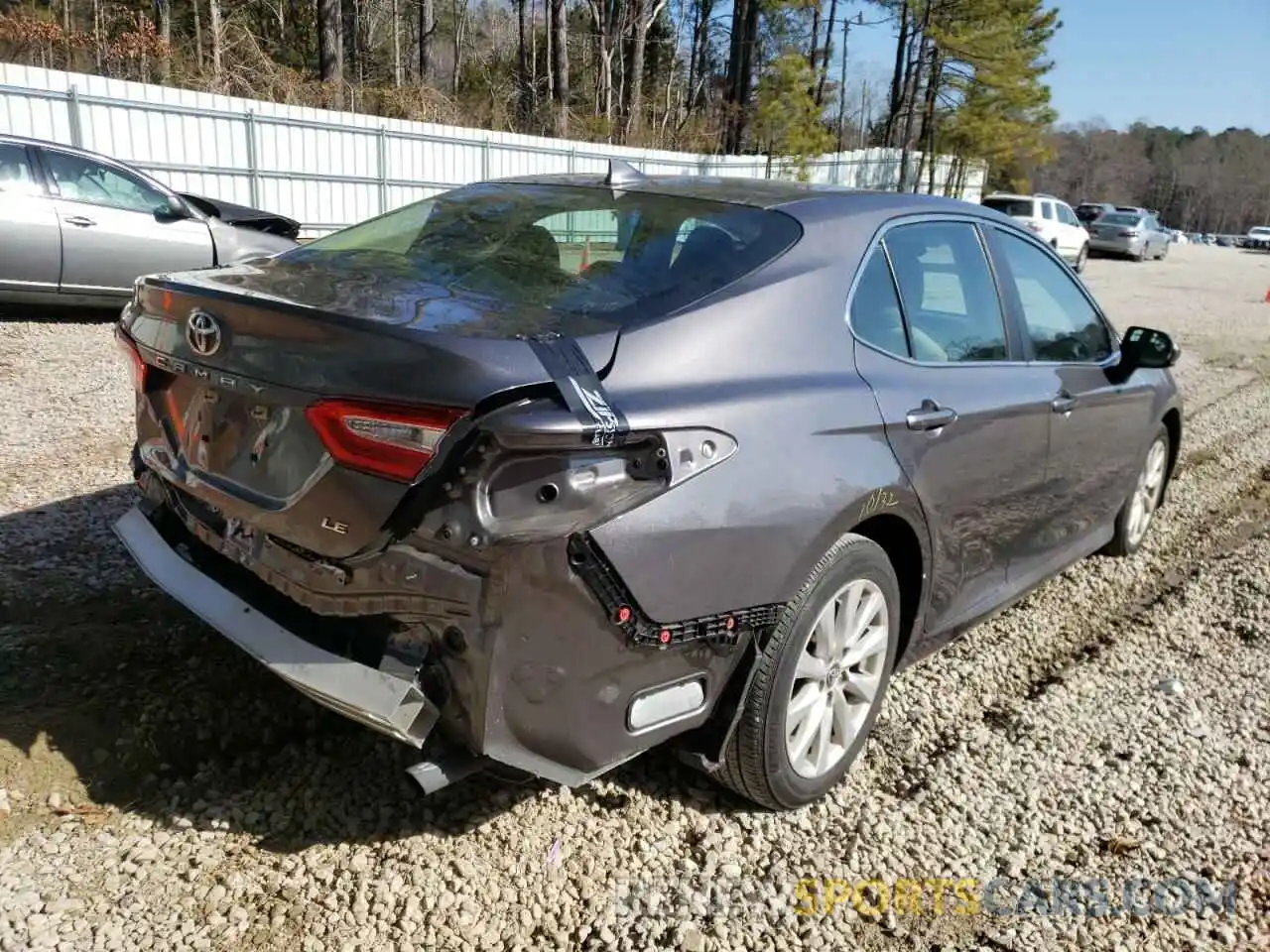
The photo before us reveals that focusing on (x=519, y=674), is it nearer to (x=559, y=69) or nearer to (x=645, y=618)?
(x=645, y=618)

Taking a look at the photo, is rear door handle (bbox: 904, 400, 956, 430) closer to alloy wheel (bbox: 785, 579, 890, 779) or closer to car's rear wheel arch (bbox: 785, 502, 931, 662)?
car's rear wheel arch (bbox: 785, 502, 931, 662)

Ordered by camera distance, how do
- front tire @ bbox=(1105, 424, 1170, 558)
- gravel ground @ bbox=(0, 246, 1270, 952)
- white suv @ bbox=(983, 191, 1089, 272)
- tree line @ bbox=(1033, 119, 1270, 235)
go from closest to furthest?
gravel ground @ bbox=(0, 246, 1270, 952) < front tire @ bbox=(1105, 424, 1170, 558) < white suv @ bbox=(983, 191, 1089, 272) < tree line @ bbox=(1033, 119, 1270, 235)

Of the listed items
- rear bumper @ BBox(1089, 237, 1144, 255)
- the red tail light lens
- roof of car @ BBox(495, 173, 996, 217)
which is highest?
roof of car @ BBox(495, 173, 996, 217)

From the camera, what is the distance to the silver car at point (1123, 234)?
32.6 m

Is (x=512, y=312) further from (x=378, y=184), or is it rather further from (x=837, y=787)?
(x=378, y=184)

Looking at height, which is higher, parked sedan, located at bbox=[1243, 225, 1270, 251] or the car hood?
the car hood

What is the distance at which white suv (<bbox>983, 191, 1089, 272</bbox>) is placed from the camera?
2508cm

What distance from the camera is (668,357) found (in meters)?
2.26

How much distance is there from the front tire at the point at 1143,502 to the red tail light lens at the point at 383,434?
392 cm

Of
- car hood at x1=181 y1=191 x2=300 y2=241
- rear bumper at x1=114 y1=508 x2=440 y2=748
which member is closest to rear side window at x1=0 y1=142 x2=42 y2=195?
car hood at x1=181 y1=191 x2=300 y2=241

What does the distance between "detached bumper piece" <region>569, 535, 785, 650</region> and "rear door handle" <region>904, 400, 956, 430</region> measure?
0.76 m

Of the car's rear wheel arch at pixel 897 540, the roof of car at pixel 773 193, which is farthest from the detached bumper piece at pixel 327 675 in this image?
the roof of car at pixel 773 193

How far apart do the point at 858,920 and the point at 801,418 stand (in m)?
1.26

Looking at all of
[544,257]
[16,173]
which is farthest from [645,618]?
[16,173]
